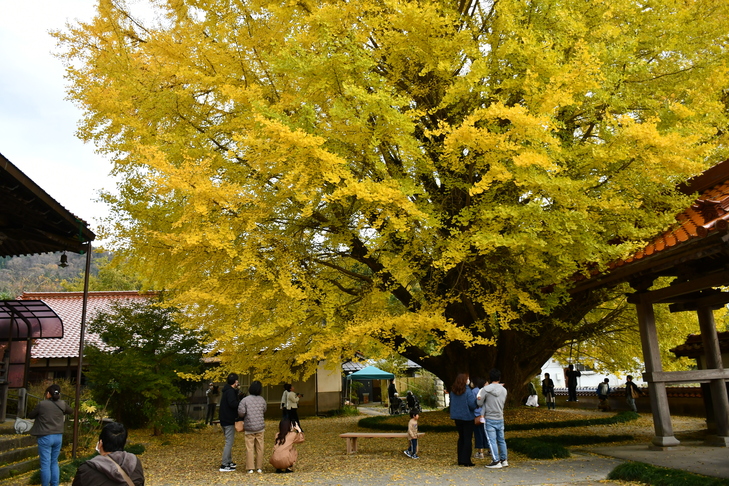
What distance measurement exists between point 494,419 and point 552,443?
80.0 inches

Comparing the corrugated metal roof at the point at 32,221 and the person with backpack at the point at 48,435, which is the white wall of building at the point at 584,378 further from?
the person with backpack at the point at 48,435

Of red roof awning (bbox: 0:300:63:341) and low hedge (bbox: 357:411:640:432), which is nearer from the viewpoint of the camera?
red roof awning (bbox: 0:300:63:341)

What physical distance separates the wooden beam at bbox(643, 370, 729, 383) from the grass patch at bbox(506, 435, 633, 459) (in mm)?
1820

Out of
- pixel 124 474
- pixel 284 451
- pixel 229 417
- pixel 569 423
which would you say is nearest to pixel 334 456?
pixel 284 451

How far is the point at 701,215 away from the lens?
736 cm

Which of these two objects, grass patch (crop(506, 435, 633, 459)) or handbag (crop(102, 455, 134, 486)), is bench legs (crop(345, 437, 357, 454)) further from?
handbag (crop(102, 455, 134, 486))

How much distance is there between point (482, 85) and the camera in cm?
863

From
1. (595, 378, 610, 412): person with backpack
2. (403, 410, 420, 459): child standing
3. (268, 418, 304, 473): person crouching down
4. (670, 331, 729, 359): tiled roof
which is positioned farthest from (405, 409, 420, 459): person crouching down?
(595, 378, 610, 412): person with backpack

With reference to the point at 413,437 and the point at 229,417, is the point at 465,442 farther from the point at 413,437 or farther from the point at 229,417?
the point at 229,417

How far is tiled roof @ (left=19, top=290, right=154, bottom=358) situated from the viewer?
62.7 feet

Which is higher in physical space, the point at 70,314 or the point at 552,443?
the point at 70,314

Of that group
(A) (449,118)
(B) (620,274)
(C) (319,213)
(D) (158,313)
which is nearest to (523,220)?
(B) (620,274)

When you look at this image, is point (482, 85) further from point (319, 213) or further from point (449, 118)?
point (319, 213)

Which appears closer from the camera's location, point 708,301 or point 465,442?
point 465,442
